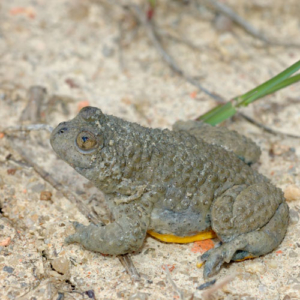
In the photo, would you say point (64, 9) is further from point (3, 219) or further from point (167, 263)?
point (167, 263)

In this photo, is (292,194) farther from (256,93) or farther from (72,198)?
(72,198)

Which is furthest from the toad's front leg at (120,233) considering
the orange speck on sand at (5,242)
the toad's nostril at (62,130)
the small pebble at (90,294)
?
the toad's nostril at (62,130)

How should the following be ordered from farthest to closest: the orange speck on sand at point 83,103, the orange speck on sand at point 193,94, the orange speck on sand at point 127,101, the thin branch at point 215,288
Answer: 1. the orange speck on sand at point 193,94
2. the orange speck on sand at point 127,101
3. the orange speck on sand at point 83,103
4. the thin branch at point 215,288

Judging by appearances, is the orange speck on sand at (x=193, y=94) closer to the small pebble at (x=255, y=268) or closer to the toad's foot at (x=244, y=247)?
the toad's foot at (x=244, y=247)

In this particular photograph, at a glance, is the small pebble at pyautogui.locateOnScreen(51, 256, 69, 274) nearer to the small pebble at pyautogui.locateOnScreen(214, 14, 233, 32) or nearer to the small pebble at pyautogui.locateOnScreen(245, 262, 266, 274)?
the small pebble at pyautogui.locateOnScreen(245, 262, 266, 274)

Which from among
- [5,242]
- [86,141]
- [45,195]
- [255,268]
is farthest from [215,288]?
[45,195]

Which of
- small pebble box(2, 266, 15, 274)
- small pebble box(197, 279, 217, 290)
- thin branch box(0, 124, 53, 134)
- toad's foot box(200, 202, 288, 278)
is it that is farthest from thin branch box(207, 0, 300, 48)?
small pebble box(2, 266, 15, 274)
